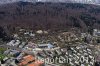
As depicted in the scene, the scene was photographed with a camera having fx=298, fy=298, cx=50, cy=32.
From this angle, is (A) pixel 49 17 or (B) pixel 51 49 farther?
(A) pixel 49 17

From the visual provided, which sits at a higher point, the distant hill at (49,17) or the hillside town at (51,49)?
the hillside town at (51,49)

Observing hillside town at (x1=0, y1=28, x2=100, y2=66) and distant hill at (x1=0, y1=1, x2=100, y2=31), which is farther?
distant hill at (x1=0, y1=1, x2=100, y2=31)

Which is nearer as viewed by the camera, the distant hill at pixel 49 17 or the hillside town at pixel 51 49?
the hillside town at pixel 51 49

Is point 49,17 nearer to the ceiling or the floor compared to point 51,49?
nearer to the floor
